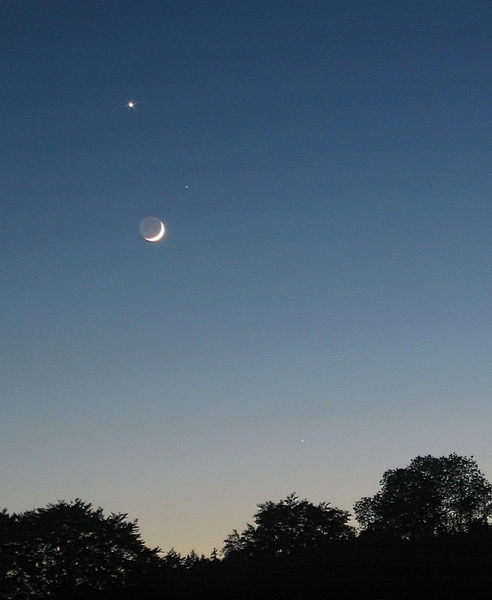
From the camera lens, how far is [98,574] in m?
67.4

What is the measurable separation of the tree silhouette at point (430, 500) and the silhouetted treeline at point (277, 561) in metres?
0.16

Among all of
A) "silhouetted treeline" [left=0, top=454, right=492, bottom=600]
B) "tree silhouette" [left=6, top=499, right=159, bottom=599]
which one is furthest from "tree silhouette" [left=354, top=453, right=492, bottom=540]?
"tree silhouette" [left=6, top=499, right=159, bottom=599]

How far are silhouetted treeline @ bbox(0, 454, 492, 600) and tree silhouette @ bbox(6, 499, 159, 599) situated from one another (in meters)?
0.12

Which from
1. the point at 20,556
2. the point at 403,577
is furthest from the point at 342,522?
the point at 20,556

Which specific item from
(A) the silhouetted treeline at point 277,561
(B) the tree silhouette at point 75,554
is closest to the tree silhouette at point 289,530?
(A) the silhouetted treeline at point 277,561

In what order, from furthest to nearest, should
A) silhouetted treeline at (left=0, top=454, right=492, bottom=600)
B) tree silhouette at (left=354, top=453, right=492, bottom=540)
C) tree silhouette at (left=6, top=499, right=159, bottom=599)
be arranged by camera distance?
1. tree silhouette at (left=354, top=453, right=492, bottom=540)
2. tree silhouette at (left=6, top=499, right=159, bottom=599)
3. silhouetted treeline at (left=0, top=454, right=492, bottom=600)

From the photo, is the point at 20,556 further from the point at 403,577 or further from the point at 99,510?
the point at 403,577

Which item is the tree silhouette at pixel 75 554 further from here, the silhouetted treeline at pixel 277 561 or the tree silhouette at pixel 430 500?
the tree silhouette at pixel 430 500

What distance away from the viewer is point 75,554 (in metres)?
68.0

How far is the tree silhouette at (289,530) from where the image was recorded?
87.3 meters

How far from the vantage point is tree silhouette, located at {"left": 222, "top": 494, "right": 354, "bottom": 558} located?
8729cm

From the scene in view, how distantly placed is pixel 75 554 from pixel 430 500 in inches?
2108

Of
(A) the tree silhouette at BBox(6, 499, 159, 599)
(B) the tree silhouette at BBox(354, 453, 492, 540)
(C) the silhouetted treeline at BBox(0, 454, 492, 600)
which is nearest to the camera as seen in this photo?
(C) the silhouetted treeline at BBox(0, 454, 492, 600)

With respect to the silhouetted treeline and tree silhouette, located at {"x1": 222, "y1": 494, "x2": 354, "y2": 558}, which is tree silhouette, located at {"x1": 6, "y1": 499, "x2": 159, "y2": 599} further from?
tree silhouette, located at {"x1": 222, "y1": 494, "x2": 354, "y2": 558}
